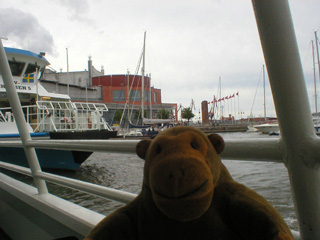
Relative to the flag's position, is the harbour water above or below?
below

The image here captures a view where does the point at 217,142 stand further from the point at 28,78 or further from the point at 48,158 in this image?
the point at 28,78

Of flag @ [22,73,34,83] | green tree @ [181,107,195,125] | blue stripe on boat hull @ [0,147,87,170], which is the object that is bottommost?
blue stripe on boat hull @ [0,147,87,170]

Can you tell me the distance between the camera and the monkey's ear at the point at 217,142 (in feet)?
2.13

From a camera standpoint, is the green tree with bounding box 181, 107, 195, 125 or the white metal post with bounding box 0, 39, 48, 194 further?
the green tree with bounding box 181, 107, 195, 125

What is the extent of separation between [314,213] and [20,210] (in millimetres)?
2045

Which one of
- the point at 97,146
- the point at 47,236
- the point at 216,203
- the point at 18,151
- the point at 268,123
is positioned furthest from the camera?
the point at 268,123

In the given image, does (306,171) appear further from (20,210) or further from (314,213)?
(20,210)

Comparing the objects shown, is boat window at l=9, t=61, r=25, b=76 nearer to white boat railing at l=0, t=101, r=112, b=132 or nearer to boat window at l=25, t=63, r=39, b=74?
boat window at l=25, t=63, r=39, b=74

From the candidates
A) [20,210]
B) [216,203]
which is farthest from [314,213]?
[20,210]

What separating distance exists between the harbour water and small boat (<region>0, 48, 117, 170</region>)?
715 millimetres

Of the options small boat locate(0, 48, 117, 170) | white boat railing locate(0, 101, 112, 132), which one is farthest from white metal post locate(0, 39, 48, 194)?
white boat railing locate(0, 101, 112, 132)

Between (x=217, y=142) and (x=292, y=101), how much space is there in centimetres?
19

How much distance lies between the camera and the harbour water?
4223 millimetres

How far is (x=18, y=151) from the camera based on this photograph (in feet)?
26.2
